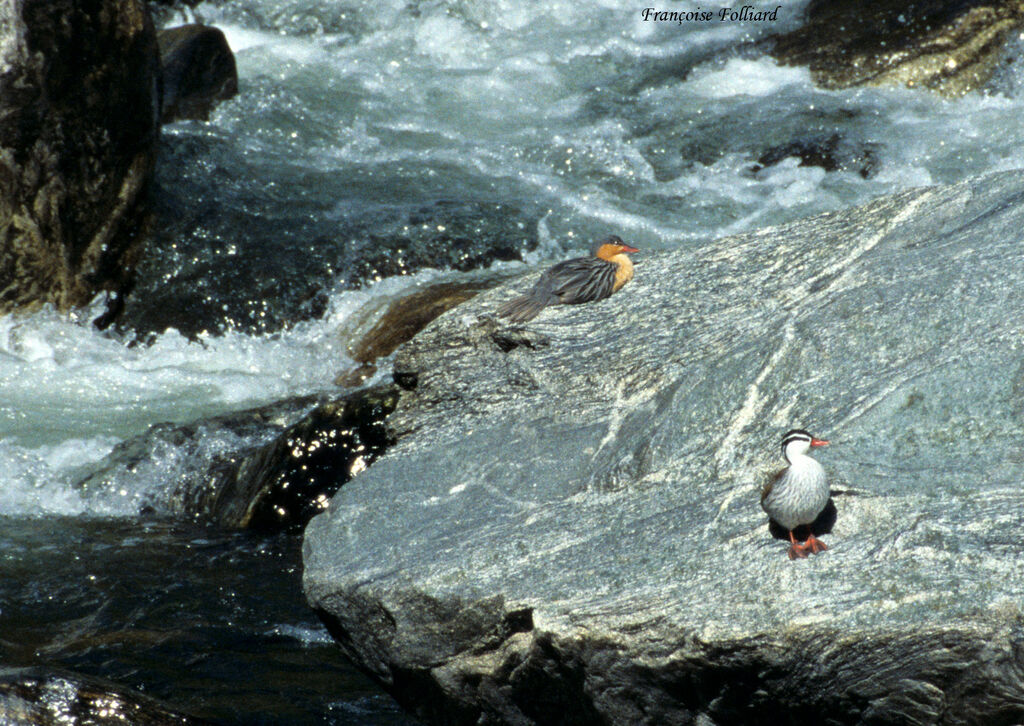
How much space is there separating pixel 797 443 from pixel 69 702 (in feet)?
8.96

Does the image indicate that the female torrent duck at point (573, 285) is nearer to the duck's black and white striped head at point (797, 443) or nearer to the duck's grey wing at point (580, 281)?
the duck's grey wing at point (580, 281)

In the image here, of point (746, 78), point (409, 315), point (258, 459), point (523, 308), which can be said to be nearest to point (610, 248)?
point (523, 308)

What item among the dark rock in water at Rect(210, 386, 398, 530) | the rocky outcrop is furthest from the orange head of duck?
the rocky outcrop

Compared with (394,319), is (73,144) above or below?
above

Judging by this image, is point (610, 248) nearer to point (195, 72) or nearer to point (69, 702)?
point (69, 702)

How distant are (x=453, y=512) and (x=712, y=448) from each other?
43.1 inches

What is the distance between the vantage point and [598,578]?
3555mm

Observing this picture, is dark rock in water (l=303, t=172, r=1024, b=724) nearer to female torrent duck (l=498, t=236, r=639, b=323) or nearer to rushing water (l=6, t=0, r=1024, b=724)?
female torrent duck (l=498, t=236, r=639, b=323)

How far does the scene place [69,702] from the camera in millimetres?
3676

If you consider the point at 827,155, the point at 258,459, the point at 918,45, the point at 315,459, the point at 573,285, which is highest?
the point at 918,45

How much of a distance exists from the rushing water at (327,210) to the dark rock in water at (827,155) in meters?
0.04

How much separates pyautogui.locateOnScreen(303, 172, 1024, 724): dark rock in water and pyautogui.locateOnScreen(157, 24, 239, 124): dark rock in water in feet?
22.8

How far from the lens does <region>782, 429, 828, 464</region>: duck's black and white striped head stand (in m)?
3.36

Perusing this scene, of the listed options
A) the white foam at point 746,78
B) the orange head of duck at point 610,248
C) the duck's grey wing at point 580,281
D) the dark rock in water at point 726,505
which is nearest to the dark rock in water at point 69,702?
the dark rock in water at point 726,505
